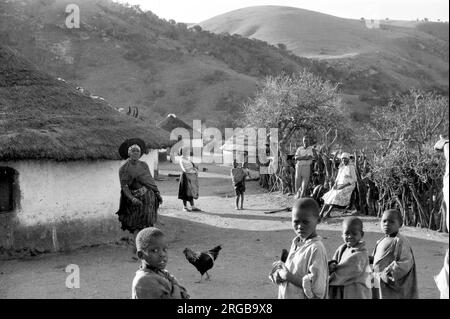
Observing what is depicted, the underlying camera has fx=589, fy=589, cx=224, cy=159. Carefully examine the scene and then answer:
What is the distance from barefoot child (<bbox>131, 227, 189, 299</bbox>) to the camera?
3.90 metres

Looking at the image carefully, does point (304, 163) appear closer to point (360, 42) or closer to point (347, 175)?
point (347, 175)

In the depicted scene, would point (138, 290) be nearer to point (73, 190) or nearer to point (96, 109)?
point (73, 190)

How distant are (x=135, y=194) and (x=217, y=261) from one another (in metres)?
1.72

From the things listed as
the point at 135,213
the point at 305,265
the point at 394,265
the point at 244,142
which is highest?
the point at 305,265

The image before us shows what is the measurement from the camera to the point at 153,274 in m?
3.96

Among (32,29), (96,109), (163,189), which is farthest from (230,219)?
(32,29)

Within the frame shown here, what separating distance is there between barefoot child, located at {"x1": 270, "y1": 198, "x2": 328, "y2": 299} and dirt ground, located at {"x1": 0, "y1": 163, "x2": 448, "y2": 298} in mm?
3280

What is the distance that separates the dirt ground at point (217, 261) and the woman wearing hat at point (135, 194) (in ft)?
2.33

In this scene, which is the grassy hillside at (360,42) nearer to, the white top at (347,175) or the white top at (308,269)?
the white top at (347,175)

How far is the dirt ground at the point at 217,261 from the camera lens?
25.3 feet

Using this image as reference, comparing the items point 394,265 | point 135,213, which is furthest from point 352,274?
point 135,213

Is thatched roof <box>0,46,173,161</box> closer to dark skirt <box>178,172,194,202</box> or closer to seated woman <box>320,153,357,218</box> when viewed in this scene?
dark skirt <box>178,172,194,202</box>

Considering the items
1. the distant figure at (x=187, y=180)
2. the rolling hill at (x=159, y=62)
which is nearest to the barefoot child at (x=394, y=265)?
the distant figure at (x=187, y=180)
